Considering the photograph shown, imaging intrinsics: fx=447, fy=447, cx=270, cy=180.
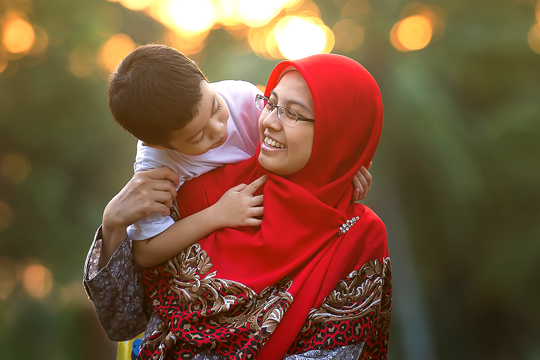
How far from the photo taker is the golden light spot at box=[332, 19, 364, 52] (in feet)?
7.59

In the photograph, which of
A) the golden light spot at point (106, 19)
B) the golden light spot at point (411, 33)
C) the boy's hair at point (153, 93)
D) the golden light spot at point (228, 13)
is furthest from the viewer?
the golden light spot at point (106, 19)

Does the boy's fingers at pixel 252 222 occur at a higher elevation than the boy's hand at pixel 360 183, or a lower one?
lower

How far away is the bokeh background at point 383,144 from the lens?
1.86 meters

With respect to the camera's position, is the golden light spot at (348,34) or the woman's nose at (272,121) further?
the golden light spot at (348,34)

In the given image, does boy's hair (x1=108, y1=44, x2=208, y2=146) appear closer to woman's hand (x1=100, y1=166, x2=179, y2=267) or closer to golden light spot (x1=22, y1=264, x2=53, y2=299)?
woman's hand (x1=100, y1=166, x2=179, y2=267)

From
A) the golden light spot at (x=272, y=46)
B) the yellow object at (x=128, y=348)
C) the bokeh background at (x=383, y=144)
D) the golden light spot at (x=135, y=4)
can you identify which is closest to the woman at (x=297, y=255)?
the yellow object at (x=128, y=348)

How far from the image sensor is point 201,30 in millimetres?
2484

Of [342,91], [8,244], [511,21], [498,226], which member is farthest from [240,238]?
[8,244]

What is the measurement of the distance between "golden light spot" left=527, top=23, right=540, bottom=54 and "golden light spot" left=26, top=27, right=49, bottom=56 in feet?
7.97

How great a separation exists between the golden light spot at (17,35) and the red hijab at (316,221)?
180 cm

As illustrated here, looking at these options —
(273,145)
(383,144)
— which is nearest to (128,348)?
(273,145)

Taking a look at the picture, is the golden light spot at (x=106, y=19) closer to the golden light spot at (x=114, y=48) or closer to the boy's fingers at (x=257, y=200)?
the golden light spot at (x=114, y=48)

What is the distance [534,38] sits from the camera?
1.78 m

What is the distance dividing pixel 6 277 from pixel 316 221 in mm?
2040
